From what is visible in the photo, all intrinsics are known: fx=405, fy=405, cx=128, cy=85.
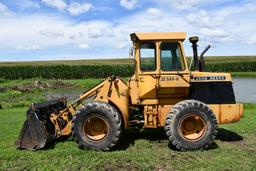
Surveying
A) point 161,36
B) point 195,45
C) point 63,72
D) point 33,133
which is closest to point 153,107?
point 161,36

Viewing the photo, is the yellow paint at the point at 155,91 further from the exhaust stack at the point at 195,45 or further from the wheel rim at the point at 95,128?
the exhaust stack at the point at 195,45

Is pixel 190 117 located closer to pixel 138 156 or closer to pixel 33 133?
pixel 138 156

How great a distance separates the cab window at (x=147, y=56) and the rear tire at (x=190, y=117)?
3.96 feet

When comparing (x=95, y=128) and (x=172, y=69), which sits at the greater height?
(x=172, y=69)

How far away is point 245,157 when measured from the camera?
29.6 feet

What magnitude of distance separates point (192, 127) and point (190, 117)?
325 millimetres

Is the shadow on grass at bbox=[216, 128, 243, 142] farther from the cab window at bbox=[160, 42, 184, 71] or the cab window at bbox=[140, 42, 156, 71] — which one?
the cab window at bbox=[140, 42, 156, 71]

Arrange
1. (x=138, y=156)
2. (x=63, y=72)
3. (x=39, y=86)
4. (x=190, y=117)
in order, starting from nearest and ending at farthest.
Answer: (x=138, y=156) < (x=190, y=117) < (x=39, y=86) < (x=63, y=72)

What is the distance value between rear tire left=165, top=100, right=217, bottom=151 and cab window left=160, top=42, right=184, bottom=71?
94 centimetres

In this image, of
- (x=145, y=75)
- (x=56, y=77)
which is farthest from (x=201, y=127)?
(x=56, y=77)

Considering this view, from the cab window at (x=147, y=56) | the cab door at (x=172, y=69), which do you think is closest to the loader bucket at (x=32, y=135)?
the cab window at (x=147, y=56)

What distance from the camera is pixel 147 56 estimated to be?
1012cm

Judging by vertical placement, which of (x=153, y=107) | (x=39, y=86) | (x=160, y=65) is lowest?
(x=39, y=86)

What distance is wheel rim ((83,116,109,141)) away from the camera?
9969 mm
